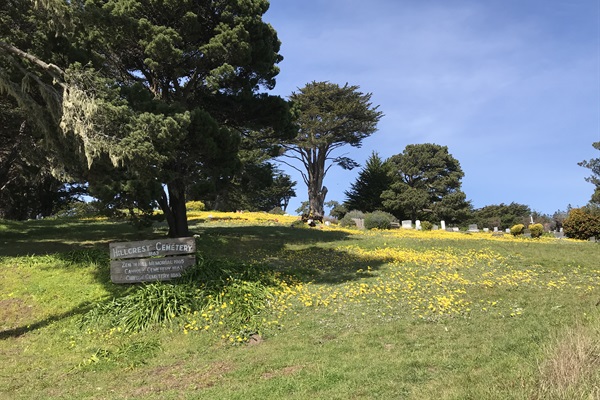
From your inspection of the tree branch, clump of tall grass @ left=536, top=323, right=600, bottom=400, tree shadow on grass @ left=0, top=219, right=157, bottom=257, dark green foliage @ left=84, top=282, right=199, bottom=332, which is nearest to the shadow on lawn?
dark green foliage @ left=84, top=282, right=199, bottom=332

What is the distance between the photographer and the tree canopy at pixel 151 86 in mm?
10148

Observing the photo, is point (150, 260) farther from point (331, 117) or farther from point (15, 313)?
point (331, 117)

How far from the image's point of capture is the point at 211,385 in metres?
5.83

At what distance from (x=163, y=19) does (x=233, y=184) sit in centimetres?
628

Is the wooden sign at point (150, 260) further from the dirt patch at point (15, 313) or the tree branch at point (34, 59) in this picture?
the tree branch at point (34, 59)

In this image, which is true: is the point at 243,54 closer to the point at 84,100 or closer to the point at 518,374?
the point at 84,100

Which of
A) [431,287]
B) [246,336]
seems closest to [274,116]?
[431,287]

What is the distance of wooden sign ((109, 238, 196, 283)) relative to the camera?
35.4 feet

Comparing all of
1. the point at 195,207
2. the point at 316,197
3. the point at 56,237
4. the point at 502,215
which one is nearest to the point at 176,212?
the point at 56,237

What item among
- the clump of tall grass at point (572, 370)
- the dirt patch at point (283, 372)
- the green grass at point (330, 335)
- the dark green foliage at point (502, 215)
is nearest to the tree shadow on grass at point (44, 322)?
the green grass at point (330, 335)

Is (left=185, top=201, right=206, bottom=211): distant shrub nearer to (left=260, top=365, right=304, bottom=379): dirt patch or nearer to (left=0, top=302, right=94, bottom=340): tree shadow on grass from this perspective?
(left=0, top=302, right=94, bottom=340): tree shadow on grass

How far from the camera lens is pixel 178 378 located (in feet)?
20.7

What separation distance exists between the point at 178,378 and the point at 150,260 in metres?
5.00

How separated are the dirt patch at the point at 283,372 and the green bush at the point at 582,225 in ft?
90.9
